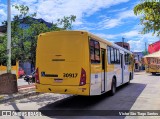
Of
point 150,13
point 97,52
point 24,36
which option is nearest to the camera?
point 150,13

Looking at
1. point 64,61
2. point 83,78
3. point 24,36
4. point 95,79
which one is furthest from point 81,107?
point 24,36

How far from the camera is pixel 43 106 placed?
11938mm

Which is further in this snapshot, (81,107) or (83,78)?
(81,107)

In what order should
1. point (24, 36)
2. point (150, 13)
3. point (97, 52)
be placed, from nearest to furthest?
point (150, 13)
point (97, 52)
point (24, 36)

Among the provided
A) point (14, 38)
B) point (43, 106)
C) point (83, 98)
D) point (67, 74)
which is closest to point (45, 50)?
point (67, 74)

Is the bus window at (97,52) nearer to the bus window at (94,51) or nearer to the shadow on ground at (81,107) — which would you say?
the bus window at (94,51)

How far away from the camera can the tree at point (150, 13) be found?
31.0 ft

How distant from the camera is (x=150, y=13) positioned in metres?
9.66

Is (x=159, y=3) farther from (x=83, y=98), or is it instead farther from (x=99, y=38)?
(x=83, y=98)

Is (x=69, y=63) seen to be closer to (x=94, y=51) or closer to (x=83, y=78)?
(x=83, y=78)

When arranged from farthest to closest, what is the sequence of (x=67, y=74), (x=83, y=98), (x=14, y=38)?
(x=14, y=38) < (x=83, y=98) < (x=67, y=74)

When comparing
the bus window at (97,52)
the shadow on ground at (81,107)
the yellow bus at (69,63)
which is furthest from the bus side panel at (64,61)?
the bus window at (97,52)

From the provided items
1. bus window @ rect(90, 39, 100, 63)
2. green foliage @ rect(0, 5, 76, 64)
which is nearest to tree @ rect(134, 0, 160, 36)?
bus window @ rect(90, 39, 100, 63)

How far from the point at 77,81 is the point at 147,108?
3.28m
